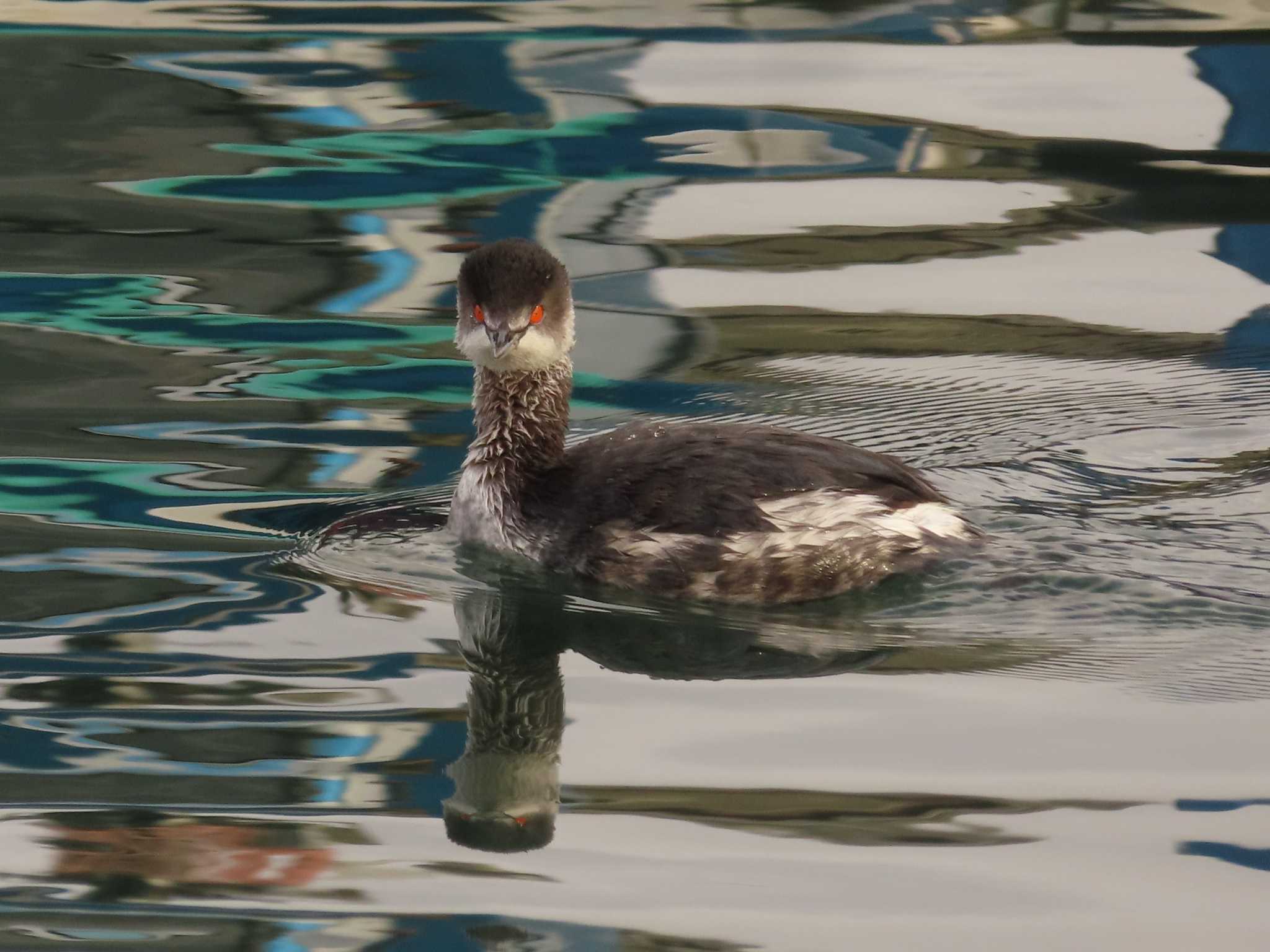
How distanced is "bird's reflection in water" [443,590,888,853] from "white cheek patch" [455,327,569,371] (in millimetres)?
870

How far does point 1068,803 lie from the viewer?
15.7 ft

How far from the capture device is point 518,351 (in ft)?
22.5

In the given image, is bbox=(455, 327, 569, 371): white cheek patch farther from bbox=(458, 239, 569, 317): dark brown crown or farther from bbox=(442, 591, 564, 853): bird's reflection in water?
bbox=(442, 591, 564, 853): bird's reflection in water

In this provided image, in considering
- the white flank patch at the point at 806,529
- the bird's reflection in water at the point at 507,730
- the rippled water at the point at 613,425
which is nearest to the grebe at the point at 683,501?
the white flank patch at the point at 806,529

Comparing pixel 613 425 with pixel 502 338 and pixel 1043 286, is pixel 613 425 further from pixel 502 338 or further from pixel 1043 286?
pixel 1043 286

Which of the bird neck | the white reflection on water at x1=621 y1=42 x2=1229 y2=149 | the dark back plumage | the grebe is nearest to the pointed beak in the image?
the grebe

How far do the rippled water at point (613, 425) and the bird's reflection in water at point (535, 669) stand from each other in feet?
0.06

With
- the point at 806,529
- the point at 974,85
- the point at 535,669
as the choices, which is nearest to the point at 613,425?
→ the point at 806,529

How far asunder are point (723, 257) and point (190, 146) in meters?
3.20

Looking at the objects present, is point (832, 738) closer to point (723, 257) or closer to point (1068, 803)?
point (1068, 803)

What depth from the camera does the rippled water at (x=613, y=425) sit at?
457 centimetres

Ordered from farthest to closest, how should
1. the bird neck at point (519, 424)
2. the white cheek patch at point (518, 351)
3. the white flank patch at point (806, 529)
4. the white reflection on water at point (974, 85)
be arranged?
the white reflection on water at point (974, 85), the bird neck at point (519, 424), the white cheek patch at point (518, 351), the white flank patch at point (806, 529)

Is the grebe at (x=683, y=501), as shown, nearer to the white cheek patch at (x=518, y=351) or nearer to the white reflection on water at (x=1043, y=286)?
the white cheek patch at (x=518, y=351)

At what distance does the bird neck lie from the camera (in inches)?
272
